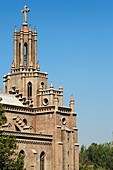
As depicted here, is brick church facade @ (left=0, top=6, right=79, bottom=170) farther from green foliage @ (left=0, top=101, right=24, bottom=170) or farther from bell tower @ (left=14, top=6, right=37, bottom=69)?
green foliage @ (left=0, top=101, right=24, bottom=170)

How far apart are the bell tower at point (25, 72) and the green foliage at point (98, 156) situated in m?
66.4

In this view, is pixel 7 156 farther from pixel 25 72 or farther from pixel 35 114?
pixel 25 72

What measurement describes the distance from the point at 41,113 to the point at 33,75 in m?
6.46

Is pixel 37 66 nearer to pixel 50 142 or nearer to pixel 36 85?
pixel 36 85

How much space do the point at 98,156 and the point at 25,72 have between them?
7380 centimetres

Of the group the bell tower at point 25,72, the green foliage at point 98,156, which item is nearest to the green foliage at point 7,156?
the bell tower at point 25,72

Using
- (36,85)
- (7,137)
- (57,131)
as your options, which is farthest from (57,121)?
(7,137)

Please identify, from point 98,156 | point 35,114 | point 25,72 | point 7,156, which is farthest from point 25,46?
point 98,156

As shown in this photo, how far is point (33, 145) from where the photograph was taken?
81.8m

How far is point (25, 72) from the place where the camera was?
90.6 m

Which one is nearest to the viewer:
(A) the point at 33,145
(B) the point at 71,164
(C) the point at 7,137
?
(C) the point at 7,137

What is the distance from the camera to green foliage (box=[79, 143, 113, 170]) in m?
155

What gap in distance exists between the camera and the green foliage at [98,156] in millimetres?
155375

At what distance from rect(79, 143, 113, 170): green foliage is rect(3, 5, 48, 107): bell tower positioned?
6638 centimetres
